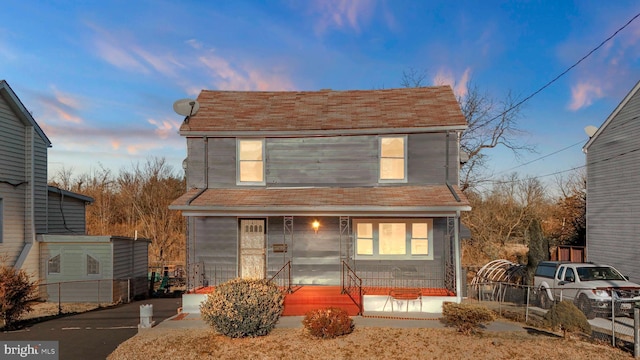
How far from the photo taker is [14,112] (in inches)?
722

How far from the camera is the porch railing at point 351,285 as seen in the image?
13008mm

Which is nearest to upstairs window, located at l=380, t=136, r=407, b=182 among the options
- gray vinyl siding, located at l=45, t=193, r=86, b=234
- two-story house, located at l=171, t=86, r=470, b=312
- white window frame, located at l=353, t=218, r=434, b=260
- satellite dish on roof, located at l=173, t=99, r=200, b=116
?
two-story house, located at l=171, t=86, r=470, b=312

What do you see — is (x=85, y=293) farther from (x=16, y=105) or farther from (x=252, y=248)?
(x=16, y=105)

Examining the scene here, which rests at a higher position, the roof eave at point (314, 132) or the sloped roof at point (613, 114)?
the sloped roof at point (613, 114)

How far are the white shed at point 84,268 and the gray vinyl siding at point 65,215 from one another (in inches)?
78.6

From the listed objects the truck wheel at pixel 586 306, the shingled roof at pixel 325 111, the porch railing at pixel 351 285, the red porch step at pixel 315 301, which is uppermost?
the shingled roof at pixel 325 111

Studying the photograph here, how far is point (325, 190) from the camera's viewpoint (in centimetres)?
1477

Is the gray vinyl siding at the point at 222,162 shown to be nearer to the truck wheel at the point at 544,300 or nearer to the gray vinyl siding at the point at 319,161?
the gray vinyl siding at the point at 319,161

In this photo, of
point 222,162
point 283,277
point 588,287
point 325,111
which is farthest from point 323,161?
point 588,287

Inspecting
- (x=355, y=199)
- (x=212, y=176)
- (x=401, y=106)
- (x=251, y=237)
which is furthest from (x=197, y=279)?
(x=401, y=106)

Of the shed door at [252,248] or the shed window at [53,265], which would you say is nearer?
the shed door at [252,248]

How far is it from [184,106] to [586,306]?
48.3 feet

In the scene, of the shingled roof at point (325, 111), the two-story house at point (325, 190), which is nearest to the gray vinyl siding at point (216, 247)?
the two-story house at point (325, 190)

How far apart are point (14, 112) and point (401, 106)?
632 inches
